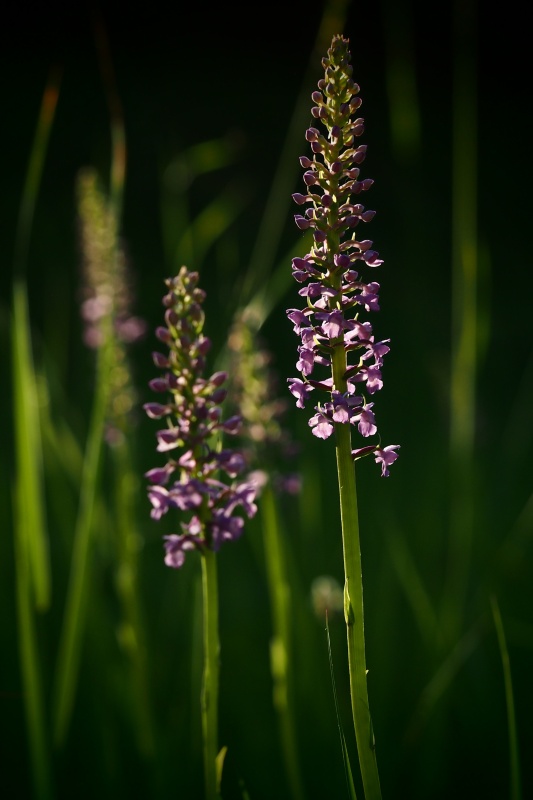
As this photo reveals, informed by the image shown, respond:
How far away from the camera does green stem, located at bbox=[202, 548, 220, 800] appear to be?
182 cm

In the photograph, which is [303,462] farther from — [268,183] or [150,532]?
[268,183]

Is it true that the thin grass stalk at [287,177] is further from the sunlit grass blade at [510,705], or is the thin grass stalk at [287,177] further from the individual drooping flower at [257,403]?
the sunlit grass blade at [510,705]

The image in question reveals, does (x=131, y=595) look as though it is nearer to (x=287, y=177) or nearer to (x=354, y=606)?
(x=354, y=606)

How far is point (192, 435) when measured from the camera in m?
1.80

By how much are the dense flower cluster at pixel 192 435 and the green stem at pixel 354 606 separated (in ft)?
0.84

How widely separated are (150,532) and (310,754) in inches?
80.3

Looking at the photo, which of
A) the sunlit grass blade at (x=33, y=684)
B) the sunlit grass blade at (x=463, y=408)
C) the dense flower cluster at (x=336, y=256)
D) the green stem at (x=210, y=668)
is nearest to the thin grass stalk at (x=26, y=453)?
the sunlit grass blade at (x=33, y=684)

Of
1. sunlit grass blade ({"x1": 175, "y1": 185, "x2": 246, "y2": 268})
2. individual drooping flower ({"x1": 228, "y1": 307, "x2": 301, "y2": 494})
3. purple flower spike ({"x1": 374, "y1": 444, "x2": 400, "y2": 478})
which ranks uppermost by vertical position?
sunlit grass blade ({"x1": 175, "y1": 185, "x2": 246, "y2": 268})

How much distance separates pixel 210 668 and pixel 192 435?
554 mm

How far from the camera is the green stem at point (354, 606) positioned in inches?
63.5

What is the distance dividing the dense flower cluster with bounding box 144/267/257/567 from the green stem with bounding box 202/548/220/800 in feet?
0.20

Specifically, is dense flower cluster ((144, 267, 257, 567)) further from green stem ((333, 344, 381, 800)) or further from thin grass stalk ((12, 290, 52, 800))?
thin grass stalk ((12, 290, 52, 800))

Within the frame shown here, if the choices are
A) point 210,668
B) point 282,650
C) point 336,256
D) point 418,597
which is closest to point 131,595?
point 282,650

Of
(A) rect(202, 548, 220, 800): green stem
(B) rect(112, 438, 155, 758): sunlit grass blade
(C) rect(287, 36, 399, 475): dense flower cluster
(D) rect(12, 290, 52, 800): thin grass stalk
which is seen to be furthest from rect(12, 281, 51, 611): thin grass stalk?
(C) rect(287, 36, 399, 475): dense flower cluster
